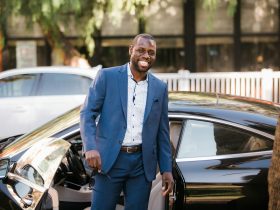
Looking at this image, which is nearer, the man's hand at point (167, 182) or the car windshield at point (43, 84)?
the man's hand at point (167, 182)

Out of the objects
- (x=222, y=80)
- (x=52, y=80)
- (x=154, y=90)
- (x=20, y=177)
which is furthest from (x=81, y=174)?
(x=222, y=80)

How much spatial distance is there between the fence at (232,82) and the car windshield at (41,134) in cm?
710

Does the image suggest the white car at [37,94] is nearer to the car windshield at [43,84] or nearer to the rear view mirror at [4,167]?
the car windshield at [43,84]

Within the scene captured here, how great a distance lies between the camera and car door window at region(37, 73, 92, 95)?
9.50 meters

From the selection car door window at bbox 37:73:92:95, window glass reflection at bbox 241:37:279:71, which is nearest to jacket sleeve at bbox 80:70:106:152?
car door window at bbox 37:73:92:95

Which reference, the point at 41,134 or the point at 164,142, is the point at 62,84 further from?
the point at 164,142

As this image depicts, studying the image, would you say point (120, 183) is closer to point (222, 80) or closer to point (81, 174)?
point (81, 174)

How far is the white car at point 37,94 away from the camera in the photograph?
30.8 feet

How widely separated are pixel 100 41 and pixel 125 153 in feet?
36.1

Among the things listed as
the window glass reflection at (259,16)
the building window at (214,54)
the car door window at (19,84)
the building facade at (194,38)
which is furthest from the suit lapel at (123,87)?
the window glass reflection at (259,16)

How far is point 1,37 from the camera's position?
13.1 m

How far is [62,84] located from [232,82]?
409 cm

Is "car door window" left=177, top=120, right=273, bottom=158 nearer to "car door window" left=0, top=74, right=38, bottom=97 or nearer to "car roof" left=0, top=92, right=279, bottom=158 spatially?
"car roof" left=0, top=92, right=279, bottom=158

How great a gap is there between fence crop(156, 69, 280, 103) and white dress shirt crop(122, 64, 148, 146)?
824 centimetres
